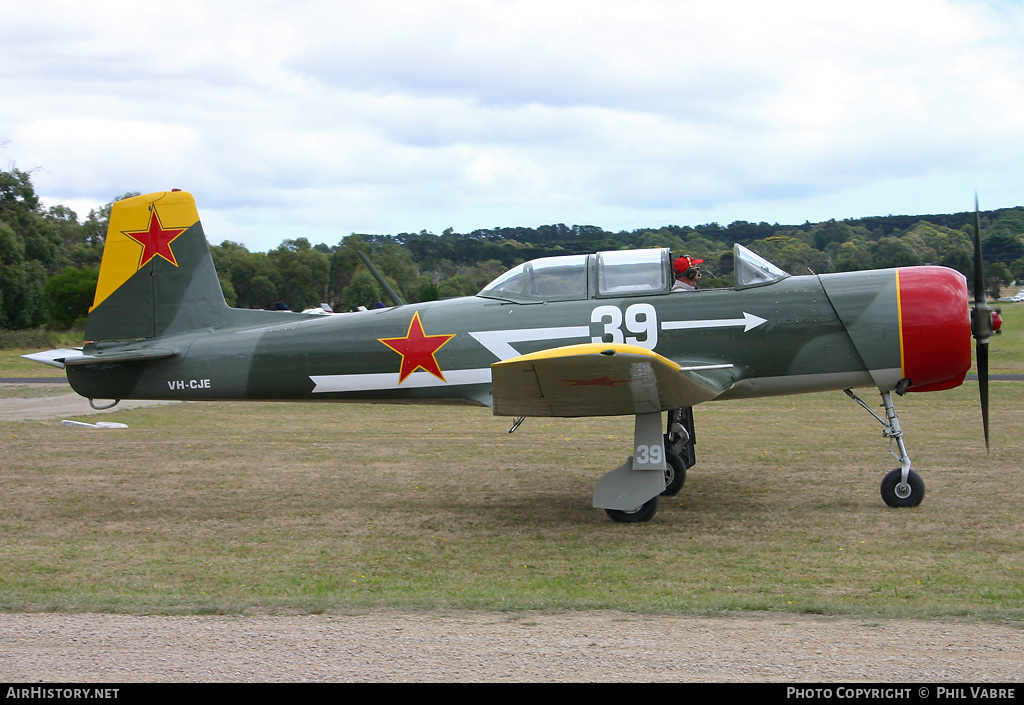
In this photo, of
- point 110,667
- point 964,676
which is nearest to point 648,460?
point 964,676

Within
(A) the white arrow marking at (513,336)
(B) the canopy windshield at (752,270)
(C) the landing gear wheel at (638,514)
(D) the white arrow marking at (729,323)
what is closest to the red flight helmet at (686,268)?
(B) the canopy windshield at (752,270)

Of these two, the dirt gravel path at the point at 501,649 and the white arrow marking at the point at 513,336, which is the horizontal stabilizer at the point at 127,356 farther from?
the dirt gravel path at the point at 501,649

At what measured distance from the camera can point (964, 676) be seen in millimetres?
4051

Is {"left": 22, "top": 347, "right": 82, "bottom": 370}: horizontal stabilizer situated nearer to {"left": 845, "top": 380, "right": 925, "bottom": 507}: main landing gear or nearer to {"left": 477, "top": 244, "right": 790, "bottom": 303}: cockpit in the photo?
{"left": 477, "top": 244, "right": 790, "bottom": 303}: cockpit

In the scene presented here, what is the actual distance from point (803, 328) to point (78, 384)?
7.58m

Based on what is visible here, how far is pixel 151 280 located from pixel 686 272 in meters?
5.79

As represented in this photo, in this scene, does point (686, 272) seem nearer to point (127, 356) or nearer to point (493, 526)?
point (493, 526)

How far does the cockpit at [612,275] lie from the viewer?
8250mm

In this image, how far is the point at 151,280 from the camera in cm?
926

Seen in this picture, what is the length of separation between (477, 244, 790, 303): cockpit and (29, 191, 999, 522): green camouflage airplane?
0.02 m

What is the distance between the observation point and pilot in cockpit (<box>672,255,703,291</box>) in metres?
8.32

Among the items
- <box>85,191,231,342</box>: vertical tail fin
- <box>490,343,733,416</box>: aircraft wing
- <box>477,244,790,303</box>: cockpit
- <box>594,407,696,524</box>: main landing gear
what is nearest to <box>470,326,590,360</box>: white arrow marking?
<box>477,244,790,303</box>: cockpit
